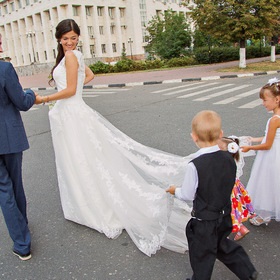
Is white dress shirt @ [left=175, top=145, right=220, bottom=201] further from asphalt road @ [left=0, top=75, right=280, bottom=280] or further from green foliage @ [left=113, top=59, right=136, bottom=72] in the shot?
green foliage @ [left=113, top=59, right=136, bottom=72]

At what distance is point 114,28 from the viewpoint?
2341 inches

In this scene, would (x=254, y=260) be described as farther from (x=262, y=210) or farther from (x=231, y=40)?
(x=231, y=40)

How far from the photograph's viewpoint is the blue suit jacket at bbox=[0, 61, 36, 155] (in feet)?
7.73

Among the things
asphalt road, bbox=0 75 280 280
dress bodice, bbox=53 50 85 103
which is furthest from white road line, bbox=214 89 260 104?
dress bodice, bbox=53 50 85 103

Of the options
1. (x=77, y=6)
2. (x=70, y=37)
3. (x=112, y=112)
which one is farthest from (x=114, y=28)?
(x=70, y=37)

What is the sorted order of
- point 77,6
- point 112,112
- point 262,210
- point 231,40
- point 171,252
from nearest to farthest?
1. point 171,252
2. point 262,210
3. point 112,112
4. point 231,40
5. point 77,6

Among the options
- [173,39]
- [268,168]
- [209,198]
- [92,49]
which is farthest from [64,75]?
[92,49]

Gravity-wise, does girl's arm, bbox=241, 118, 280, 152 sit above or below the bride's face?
below

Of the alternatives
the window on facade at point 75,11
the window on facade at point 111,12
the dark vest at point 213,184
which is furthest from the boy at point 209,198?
the window on facade at point 111,12

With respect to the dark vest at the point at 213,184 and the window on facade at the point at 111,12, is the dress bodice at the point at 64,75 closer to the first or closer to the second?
the dark vest at the point at 213,184

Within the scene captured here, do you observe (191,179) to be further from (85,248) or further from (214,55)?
(214,55)

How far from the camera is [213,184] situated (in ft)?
6.29

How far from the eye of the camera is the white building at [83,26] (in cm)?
5419

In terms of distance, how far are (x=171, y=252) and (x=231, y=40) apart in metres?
18.1
